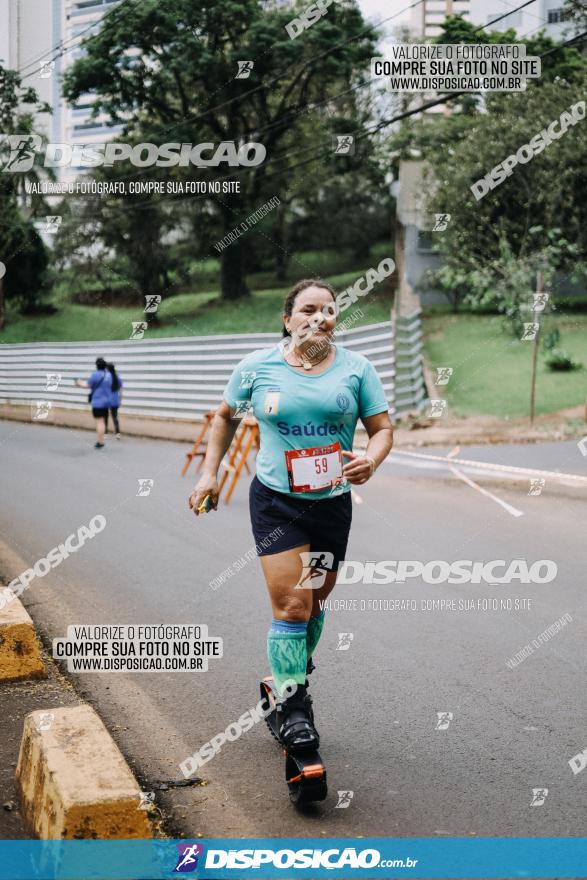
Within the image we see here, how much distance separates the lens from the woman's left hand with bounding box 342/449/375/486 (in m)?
3.76

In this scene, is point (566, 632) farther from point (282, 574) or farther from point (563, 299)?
point (563, 299)

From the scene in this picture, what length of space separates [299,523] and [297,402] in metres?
0.46

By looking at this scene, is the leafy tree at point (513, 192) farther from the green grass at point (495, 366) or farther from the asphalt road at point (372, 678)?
the asphalt road at point (372, 678)

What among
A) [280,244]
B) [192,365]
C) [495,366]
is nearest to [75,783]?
[192,365]

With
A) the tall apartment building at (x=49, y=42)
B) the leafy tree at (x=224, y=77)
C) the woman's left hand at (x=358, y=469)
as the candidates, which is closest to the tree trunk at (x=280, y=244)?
the leafy tree at (x=224, y=77)

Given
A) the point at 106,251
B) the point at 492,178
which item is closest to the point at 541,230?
the point at 492,178

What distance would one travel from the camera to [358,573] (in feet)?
25.5

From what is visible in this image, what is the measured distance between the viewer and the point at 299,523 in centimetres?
393

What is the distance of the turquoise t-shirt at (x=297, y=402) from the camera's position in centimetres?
391

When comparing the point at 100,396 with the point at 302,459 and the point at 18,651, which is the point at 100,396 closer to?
the point at 18,651

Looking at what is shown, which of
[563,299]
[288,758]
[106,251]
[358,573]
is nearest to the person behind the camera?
[288,758]

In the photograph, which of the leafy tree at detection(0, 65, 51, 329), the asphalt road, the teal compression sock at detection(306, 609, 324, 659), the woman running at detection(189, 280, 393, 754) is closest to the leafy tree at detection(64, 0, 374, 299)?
the leafy tree at detection(0, 65, 51, 329)

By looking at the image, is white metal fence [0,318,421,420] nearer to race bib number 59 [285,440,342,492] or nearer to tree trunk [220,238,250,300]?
tree trunk [220,238,250,300]

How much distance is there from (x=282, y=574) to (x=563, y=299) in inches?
1015
